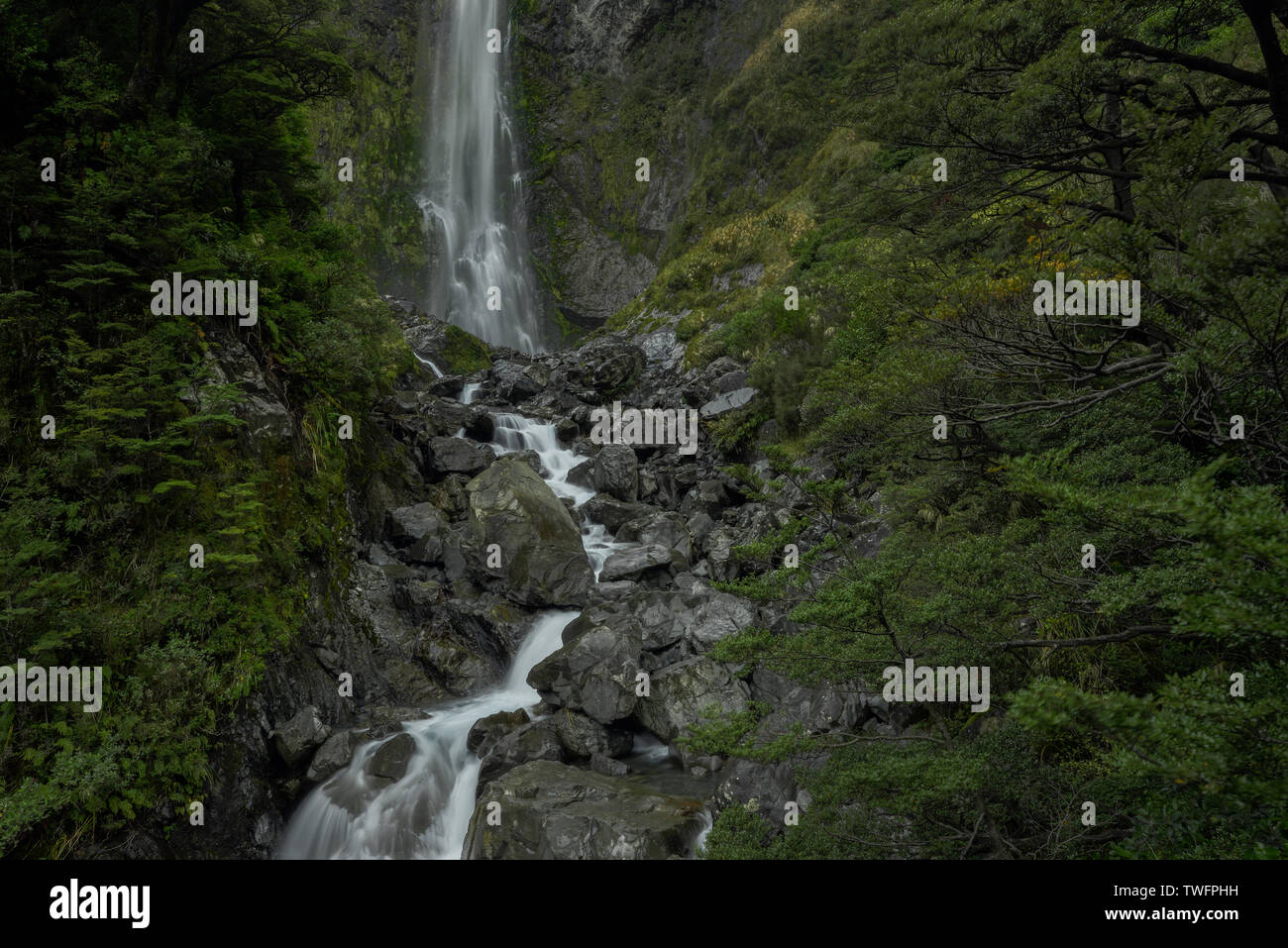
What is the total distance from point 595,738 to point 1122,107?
414 inches

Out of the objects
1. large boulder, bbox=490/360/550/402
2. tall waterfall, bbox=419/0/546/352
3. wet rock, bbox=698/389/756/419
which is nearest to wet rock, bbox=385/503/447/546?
wet rock, bbox=698/389/756/419

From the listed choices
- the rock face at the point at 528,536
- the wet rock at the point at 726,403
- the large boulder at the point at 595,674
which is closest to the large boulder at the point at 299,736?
the large boulder at the point at 595,674

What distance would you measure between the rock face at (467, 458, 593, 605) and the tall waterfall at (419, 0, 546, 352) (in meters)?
28.6

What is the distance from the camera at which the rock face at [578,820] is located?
6.71 meters

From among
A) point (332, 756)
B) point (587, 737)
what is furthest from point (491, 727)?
point (332, 756)

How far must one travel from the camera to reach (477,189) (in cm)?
4831

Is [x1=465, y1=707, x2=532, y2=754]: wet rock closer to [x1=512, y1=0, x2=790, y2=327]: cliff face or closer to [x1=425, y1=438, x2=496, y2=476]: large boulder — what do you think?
[x1=425, y1=438, x2=496, y2=476]: large boulder

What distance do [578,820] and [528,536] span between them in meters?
7.39

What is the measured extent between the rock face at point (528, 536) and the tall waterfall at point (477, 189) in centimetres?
2856

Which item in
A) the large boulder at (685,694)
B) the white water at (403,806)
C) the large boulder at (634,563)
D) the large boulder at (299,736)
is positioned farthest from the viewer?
the large boulder at (634,563)

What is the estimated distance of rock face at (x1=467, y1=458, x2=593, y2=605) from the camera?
12.9 metres

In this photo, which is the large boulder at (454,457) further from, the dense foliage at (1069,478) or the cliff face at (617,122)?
the cliff face at (617,122)
